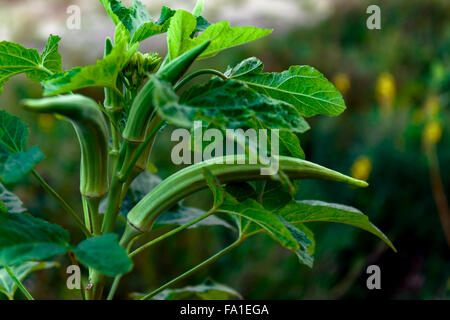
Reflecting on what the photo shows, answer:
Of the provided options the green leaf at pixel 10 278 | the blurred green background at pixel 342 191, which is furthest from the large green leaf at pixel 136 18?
the blurred green background at pixel 342 191

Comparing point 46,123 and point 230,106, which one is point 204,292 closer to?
point 230,106

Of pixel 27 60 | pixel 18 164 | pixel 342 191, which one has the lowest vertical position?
pixel 342 191

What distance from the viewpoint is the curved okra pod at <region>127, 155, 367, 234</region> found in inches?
20.7

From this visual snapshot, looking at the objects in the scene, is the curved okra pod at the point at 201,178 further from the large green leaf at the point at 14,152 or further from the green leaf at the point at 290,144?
the large green leaf at the point at 14,152

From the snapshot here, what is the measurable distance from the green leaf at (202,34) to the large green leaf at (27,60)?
173 millimetres

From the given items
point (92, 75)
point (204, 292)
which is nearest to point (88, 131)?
point (92, 75)

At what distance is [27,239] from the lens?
43cm

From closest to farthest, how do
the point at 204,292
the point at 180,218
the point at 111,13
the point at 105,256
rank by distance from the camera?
1. the point at 105,256
2. the point at 111,13
3. the point at 180,218
4. the point at 204,292

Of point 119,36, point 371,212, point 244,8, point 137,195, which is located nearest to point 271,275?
point 371,212

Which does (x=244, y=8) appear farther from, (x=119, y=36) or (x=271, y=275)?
(x=119, y=36)

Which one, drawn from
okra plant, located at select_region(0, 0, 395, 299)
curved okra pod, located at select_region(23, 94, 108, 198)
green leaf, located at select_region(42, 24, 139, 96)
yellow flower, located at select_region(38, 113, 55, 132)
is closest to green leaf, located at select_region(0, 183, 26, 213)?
okra plant, located at select_region(0, 0, 395, 299)

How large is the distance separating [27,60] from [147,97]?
0.62 ft

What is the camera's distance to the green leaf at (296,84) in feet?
1.76

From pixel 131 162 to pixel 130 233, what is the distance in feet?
0.32
